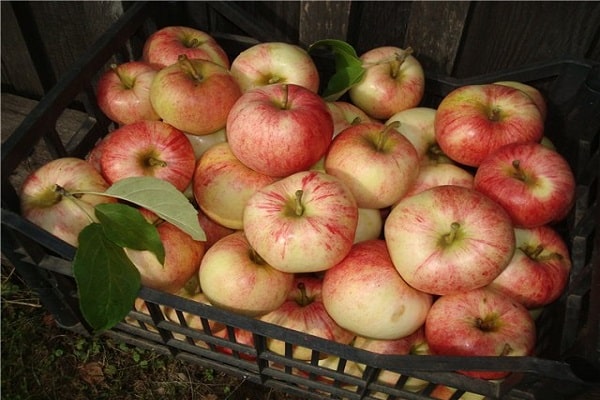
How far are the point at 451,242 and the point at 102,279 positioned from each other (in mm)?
775

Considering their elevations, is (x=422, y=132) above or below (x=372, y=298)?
above

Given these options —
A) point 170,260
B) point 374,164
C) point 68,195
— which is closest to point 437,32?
point 374,164

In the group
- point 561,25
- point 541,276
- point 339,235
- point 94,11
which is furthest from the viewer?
point 94,11

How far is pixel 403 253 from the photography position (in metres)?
1.23

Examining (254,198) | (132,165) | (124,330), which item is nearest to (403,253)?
(254,198)

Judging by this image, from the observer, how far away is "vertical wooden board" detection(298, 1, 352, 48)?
1667 millimetres

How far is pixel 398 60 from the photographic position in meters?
1.57

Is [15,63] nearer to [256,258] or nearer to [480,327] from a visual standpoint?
[256,258]

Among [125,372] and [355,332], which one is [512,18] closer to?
[355,332]

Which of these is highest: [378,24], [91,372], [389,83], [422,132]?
[378,24]

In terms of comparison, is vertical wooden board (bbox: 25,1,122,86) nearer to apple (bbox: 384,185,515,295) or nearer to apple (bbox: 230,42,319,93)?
apple (bbox: 230,42,319,93)

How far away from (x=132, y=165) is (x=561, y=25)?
4.33 ft

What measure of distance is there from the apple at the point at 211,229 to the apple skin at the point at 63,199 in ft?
0.83

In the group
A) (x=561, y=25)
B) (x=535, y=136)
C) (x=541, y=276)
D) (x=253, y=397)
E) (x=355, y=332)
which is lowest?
(x=253, y=397)
